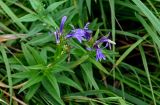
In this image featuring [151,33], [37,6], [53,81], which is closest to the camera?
[53,81]

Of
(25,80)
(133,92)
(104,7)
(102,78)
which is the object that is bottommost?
(133,92)

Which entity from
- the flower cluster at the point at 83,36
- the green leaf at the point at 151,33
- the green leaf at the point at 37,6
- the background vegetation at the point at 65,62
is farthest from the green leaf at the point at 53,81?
the green leaf at the point at 151,33

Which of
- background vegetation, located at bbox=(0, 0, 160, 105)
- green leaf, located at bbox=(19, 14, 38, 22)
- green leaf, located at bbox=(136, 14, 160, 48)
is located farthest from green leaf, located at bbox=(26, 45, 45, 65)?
green leaf, located at bbox=(136, 14, 160, 48)

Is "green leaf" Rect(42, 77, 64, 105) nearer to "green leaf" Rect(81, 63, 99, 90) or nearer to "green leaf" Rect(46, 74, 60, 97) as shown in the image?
"green leaf" Rect(46, 74, 60, 97)

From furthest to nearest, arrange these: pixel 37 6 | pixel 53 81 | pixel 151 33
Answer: pixel 151 33, pixel 37 6, pixel 53 81

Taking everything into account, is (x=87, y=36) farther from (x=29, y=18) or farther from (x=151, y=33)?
Result: (x=151, y=33)

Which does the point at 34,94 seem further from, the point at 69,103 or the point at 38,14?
the point at 38,14

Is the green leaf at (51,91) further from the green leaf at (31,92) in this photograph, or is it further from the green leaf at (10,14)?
the green leaf at (10,14)

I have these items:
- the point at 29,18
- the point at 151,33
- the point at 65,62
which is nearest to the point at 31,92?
the point at 65,62

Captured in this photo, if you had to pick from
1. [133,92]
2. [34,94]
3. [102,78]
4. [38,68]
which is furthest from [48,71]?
[133,92]
